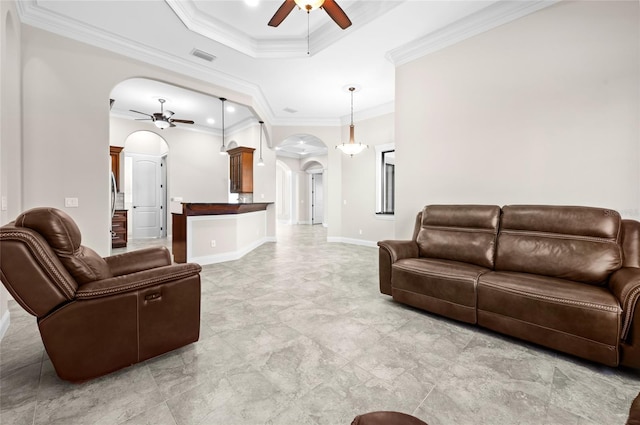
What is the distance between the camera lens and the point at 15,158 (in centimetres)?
274

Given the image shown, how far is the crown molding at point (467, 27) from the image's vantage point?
9.26 ft

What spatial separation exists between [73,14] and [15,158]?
1795 mm

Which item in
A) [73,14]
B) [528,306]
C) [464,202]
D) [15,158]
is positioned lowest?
[528,306]

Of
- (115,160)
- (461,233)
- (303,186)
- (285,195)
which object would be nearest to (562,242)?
(461,233)

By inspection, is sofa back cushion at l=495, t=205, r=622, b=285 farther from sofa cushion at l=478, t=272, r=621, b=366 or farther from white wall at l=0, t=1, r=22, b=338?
white wall at l=0, t=1, r=22, b=338

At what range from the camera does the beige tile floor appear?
4.47ft

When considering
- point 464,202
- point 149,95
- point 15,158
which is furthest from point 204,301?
point 149,95

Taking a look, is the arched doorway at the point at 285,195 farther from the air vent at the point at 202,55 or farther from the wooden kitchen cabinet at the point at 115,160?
the air vent at the point at 202,55

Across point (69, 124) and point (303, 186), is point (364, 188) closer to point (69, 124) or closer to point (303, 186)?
point (69, 124)

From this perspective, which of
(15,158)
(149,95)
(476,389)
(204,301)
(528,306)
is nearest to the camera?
(476,389)

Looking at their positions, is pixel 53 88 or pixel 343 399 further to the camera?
pixel 53 88

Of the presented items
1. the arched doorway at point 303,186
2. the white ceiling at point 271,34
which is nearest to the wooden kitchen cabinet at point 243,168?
the white ceiling at point 271,34

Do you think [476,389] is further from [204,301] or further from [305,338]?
[204,301]

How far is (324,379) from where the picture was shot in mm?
1633
